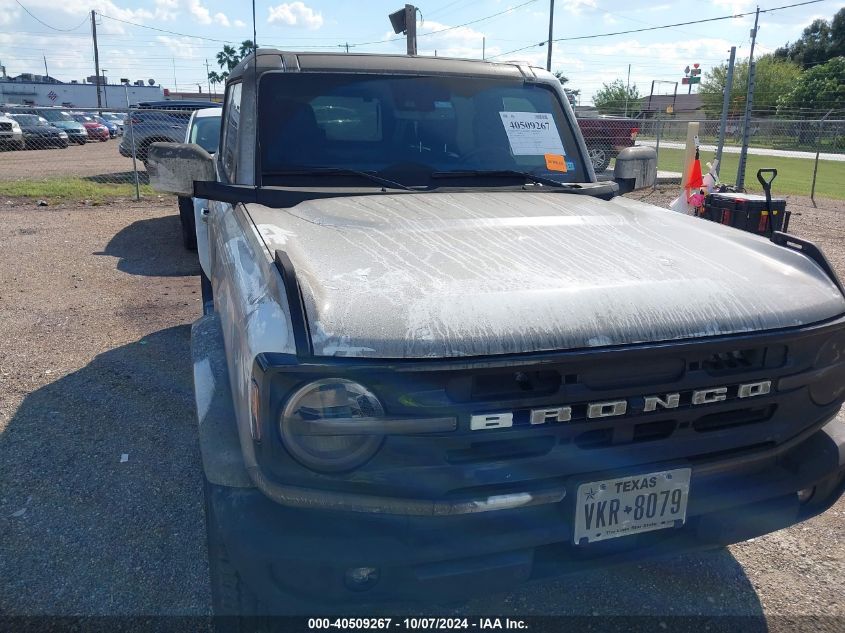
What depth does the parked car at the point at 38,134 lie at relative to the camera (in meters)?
26.2

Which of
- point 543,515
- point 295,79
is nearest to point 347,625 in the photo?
point 543,515

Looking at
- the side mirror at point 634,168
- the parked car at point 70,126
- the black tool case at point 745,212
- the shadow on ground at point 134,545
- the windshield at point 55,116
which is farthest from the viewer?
the windshield at point 55,116

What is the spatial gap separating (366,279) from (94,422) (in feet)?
9.22

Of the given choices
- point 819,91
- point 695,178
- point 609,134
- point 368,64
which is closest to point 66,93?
point 609,134

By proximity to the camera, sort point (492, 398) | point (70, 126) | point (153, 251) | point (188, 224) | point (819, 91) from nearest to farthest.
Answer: point (492, 398)
point (188, 224)
point (153, 251)
point (70, 126)
point (819, 91)

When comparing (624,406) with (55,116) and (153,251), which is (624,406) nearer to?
(153,251)

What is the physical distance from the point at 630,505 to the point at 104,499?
8.21 ft

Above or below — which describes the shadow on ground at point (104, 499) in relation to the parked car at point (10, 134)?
below

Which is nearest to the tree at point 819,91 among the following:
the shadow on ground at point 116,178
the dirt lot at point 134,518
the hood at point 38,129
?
the shadow on ground at point 116,178

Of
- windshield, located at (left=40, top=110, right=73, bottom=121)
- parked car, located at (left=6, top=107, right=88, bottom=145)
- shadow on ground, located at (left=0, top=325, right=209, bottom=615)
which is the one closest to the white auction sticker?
shadow on ground, located at (left=0, top=325, right=209, bottom=615)

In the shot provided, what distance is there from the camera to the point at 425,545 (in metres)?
1.85

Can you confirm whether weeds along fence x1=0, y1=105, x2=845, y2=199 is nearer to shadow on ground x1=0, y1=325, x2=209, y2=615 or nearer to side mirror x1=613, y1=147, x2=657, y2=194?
side mirror x1=613, y1=147, x2=657, y2=194

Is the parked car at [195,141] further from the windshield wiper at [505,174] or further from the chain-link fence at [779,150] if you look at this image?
the chain-link fence at [779,150]

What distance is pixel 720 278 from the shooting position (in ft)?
7.39
